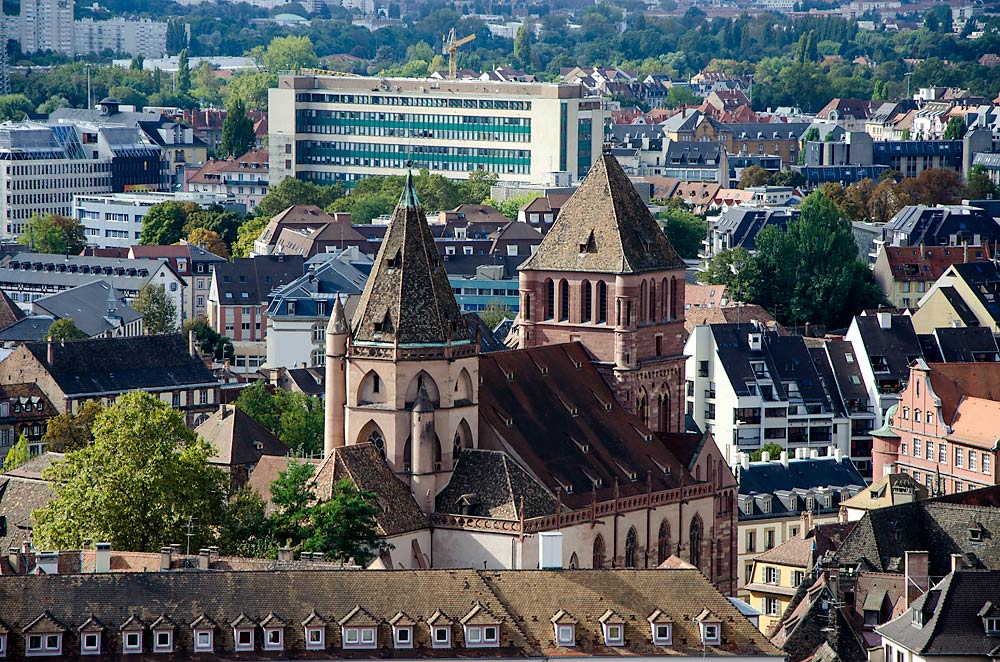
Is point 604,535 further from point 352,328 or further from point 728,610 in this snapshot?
point 728,610

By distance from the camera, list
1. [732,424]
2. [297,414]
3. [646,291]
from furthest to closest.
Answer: [732,424] < [297,414] < [646,291]

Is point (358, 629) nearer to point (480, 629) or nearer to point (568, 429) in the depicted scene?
point (480, 629)

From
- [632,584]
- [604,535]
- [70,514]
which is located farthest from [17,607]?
[604,535]

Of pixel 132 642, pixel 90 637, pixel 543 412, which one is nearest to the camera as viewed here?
pixel 90 637

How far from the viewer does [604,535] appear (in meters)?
119

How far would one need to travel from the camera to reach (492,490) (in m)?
114

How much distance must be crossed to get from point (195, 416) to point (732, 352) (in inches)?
1244

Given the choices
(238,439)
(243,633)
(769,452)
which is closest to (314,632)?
(243,633)

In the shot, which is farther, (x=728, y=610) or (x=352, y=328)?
(x=352, y=328)

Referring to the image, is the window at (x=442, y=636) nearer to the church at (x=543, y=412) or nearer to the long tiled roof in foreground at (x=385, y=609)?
the long tiled roof in foreground at (x=385, y=609)

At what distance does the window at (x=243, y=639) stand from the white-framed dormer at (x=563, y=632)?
909 cm

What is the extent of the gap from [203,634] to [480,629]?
8.16 meters

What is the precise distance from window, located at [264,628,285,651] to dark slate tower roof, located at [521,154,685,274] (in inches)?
1642

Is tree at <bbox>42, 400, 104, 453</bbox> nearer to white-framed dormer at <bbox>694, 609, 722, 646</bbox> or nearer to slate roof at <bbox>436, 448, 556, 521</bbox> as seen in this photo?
slate roof at <bbox>436, 448, 556, 521</bbox>
